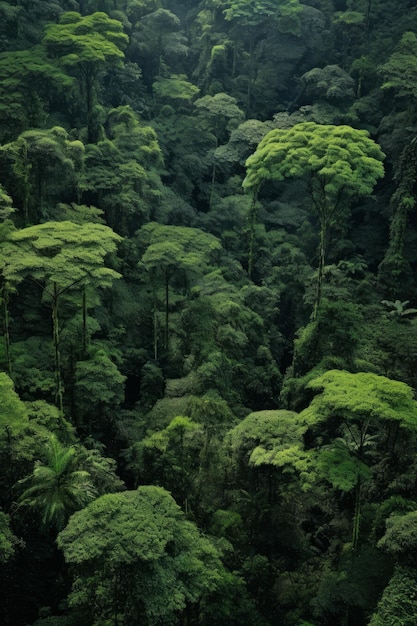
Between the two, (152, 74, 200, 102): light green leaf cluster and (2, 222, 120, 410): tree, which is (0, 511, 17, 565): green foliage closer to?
(2, 222, 120, 410): tree

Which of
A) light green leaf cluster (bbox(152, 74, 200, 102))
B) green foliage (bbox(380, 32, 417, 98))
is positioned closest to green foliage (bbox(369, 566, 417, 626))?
green foliage (bbox(380, 32, 417, 98))

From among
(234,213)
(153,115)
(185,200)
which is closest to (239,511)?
(234,213)

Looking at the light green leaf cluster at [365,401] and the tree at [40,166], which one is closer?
the light green leaf cluster at [365,401]

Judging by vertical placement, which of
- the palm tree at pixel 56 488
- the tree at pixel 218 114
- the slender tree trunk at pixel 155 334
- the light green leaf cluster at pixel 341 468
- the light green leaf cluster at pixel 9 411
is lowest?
the slender tree trunk at pixel 155 334

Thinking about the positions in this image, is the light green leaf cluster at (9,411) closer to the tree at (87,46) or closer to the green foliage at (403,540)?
the green foliage at (403,540)

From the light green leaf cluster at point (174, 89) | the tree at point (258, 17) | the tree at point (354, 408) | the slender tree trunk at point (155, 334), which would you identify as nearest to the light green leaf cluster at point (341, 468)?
the tree at point (354, 408)

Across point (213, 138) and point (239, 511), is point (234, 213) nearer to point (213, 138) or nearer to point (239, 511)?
point (213, 138)
